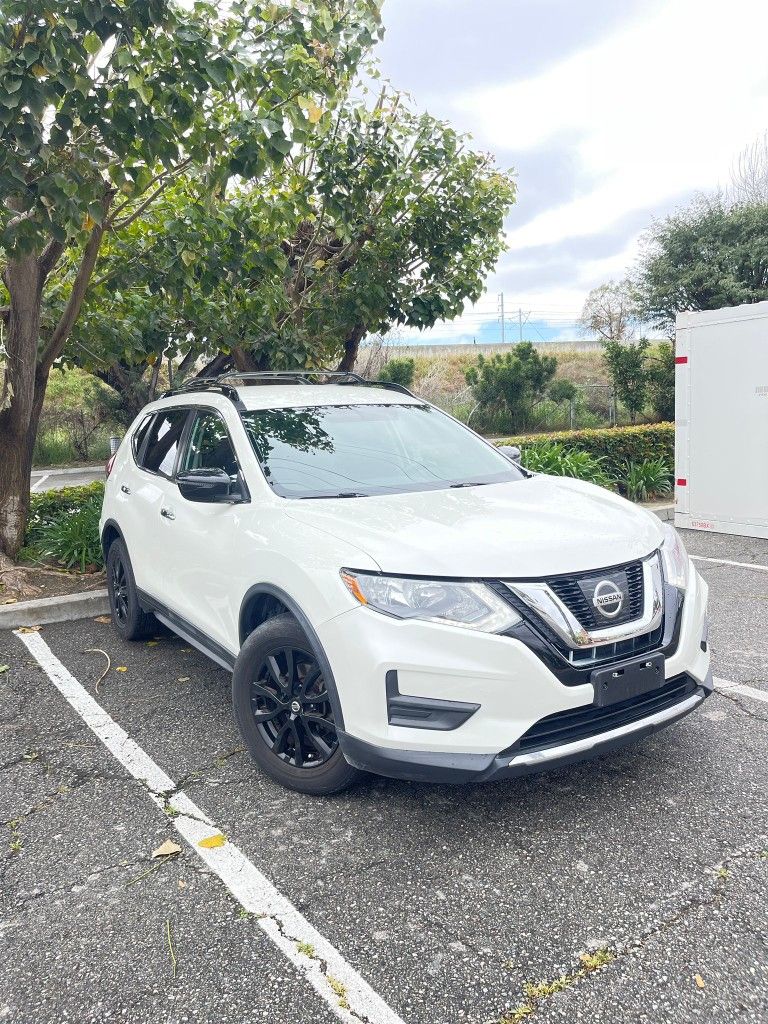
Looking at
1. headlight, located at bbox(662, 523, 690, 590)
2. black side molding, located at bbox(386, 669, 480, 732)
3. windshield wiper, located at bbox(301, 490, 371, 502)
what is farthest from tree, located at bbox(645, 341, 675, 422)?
black side molding, located at bbox(386, 669, 480, 732)

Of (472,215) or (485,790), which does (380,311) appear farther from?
(485,790)

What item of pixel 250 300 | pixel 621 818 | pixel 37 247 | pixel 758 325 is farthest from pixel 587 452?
pixel 621 818

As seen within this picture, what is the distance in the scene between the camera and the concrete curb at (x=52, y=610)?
609cm

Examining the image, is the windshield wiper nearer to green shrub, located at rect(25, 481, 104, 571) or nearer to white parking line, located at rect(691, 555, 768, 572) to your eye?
green shrub, located at rect(25, 481, 104, 571)

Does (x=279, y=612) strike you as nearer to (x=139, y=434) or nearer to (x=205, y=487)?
(x=205, y=487)

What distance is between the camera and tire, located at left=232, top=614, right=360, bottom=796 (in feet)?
10.3

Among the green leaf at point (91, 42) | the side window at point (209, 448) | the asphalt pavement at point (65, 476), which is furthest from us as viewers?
the asphalt pavement at point (65, 476)

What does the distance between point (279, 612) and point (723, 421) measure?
6.69 m

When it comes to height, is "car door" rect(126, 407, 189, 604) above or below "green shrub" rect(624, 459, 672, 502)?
above

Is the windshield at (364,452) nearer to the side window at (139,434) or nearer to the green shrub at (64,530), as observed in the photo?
the side window at (139,434)

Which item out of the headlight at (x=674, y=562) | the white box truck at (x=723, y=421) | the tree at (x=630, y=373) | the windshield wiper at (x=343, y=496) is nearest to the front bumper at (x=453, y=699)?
the headlight at (x=674, y=562)

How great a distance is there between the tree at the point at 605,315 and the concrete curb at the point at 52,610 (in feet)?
128

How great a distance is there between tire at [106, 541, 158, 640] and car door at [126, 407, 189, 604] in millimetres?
165

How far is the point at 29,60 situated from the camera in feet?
14.8
